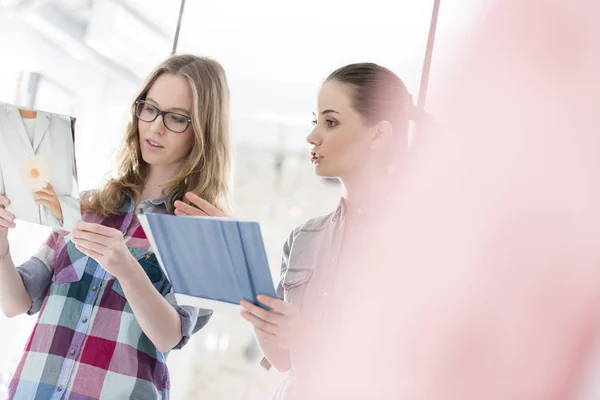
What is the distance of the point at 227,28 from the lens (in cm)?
225

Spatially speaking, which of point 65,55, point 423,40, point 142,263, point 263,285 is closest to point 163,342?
point 142,263

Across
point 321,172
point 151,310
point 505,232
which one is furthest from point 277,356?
point 505,232

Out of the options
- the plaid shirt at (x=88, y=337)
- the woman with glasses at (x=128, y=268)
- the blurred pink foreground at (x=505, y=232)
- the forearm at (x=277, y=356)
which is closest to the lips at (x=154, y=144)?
the woman with glasses at (x=128, y=268)

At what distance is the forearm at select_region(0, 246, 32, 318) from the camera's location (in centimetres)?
109

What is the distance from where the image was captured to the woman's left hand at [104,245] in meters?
0.97

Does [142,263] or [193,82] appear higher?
[193,82]

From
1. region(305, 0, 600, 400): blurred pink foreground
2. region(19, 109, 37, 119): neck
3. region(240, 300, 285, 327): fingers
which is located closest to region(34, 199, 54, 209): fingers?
region(19, 109, 37, 119): neck

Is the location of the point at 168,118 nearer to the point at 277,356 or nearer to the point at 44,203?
the point at 44,203

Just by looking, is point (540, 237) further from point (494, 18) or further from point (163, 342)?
point (163, 342)

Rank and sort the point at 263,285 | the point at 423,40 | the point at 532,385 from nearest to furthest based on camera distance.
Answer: the point at 532,385 < the point at 263,285 < the point at 423,40

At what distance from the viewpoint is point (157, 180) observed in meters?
1.25

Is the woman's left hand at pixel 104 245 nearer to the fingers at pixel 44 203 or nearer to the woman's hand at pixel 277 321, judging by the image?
the fingers at pixel 44 203

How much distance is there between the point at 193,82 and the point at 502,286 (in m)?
0.77

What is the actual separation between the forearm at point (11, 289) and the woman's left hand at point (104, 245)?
185 millimetres
